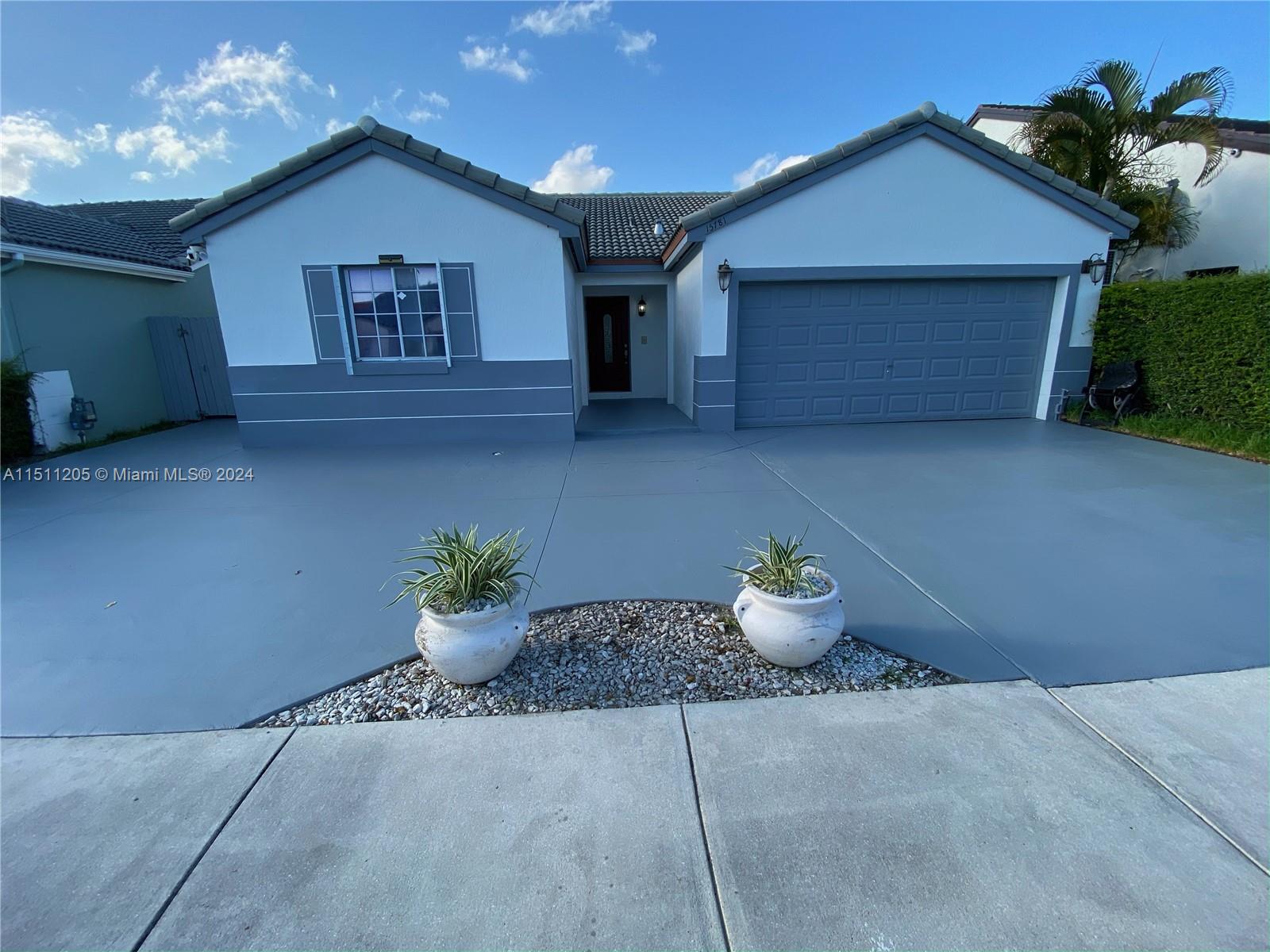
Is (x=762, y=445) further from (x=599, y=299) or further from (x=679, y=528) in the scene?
(x=599, y=299)

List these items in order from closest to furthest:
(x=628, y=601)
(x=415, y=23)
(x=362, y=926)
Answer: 1. (x=362, y=926)
2. (x=628, y=601)
3. (x=415, y=23)

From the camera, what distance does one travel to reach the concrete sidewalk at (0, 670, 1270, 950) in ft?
5.45

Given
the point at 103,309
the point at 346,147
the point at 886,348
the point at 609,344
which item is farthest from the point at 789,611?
the point at 103,309

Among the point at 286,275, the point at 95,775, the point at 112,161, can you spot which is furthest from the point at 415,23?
the point at 95,775

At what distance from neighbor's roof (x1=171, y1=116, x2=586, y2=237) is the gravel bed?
6851 millimetres

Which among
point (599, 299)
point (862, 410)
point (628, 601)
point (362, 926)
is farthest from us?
point (599, 299)

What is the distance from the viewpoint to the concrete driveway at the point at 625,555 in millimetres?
2975

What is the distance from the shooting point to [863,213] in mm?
8547

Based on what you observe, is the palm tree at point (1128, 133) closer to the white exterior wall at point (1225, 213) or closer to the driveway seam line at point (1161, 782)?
the white exterior wall at point (1225, 213)

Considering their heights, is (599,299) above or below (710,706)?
above

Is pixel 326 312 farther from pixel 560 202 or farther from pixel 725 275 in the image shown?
pixel 725 275

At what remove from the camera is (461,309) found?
27.2 ft

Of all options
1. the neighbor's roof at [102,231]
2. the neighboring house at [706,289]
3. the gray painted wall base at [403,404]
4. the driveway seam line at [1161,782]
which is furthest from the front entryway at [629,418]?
the neighbor's roof at [102,231]

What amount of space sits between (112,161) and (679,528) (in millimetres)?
12157
